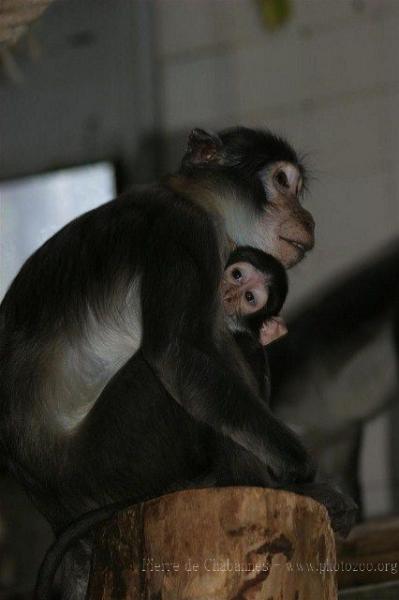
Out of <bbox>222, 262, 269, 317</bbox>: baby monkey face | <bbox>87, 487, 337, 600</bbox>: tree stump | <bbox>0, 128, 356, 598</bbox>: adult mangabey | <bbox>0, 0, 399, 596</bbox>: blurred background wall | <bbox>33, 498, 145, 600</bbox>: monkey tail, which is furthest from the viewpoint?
<bbox>0, 0, 399, 596</bbox>: blurred background wall

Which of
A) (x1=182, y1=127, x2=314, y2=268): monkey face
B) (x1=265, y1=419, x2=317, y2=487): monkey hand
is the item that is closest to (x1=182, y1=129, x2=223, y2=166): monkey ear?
(x1=182, y1=127, x2=314, y2=268): monkey face

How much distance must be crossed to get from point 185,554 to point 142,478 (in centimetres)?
35

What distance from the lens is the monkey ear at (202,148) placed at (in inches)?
118

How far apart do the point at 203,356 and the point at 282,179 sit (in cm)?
57

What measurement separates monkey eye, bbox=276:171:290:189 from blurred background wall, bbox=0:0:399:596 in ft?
10.4

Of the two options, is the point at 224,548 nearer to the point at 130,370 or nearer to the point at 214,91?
the point at 130,370

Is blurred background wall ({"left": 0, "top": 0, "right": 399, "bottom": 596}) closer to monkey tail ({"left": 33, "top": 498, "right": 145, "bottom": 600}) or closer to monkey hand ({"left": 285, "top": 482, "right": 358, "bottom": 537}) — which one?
monkey hand ({"left": 285, "top": 482, "right": 358, "bottom": 537})

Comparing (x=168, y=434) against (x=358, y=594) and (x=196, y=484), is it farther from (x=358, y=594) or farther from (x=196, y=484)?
(x=358, y=594)

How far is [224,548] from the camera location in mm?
2232

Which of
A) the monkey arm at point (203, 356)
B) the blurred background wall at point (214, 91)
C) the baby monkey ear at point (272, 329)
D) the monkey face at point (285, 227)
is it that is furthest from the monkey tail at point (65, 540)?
the blurred background wall at point (214, 91)

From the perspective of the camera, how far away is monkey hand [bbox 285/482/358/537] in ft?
8.31

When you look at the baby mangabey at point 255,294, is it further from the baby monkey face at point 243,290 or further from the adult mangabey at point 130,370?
the adult mangabey at point 130,370

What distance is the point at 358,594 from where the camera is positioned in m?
3.16

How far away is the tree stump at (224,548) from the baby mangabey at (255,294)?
61 cm
